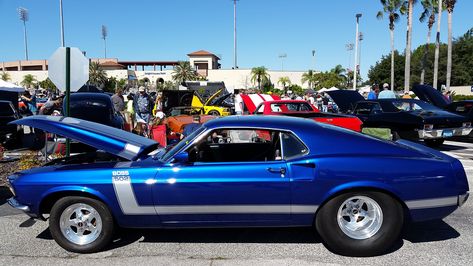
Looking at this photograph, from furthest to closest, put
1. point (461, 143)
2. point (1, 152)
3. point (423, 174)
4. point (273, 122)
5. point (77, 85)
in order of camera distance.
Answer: point (461, 143) < point (1, 152) < point (77, 85) < point (273, 122) < point (423, 174)

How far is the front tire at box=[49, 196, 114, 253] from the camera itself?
3869mm

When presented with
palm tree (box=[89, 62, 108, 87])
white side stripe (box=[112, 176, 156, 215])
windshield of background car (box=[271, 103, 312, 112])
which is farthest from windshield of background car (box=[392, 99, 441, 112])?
palm tree (box=[89, 62, 108, 87])

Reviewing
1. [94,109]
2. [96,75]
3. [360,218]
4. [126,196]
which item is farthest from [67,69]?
[96,75]

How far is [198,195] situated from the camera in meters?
3.74

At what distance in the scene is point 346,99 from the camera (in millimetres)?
12734

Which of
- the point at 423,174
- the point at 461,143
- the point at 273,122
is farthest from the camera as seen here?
the point at 461,143

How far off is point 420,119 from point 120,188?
8227mm

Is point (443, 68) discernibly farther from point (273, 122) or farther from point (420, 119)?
point (273, 122)

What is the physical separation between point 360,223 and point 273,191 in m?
0.94

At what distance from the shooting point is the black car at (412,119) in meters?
9.66

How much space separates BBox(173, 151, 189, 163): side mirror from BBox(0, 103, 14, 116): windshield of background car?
9041 mm

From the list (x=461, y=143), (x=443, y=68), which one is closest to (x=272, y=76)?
(x=443, y=68)

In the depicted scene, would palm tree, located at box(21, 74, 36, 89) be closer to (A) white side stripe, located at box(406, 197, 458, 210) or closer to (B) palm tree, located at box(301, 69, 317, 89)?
(B) palm tree, located at box(301, 69, 317, 89)

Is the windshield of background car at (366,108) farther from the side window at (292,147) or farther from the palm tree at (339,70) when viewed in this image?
the palm tree at (339,70)
